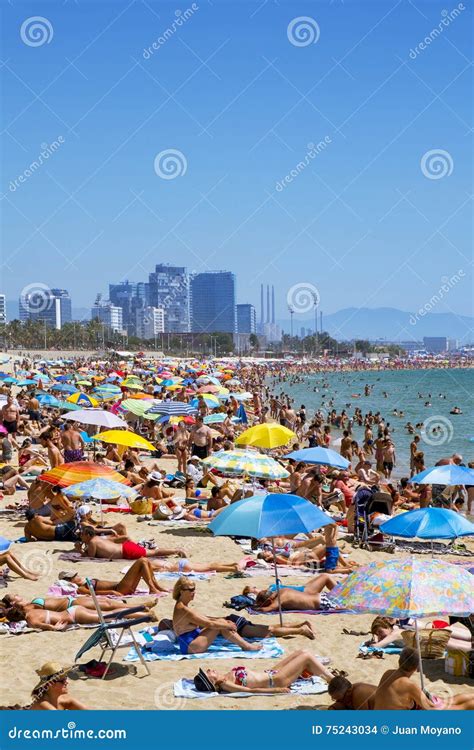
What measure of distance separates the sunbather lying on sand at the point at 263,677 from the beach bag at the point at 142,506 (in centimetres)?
622

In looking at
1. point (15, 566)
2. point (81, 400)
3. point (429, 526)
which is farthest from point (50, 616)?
point (81, 400)

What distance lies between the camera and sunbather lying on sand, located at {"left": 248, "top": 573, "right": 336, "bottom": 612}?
25.4 ft

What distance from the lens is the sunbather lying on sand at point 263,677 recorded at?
5.79 metres

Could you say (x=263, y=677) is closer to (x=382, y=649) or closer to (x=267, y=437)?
(x=382, y=649)

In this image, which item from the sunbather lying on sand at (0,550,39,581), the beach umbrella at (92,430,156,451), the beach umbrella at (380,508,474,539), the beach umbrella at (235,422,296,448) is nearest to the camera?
the beach umbrella at (380,508,474,539)

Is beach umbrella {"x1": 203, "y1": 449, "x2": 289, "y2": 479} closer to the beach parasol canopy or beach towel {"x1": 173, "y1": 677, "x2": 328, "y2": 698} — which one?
the beach parasol canopy

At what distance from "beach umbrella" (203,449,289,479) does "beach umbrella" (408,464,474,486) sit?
1.75m

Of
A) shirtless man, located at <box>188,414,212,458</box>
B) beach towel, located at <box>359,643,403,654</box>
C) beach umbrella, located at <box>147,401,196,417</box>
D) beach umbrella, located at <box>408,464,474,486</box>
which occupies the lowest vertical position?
beach towel, located at <box>359,643,403,654</box>

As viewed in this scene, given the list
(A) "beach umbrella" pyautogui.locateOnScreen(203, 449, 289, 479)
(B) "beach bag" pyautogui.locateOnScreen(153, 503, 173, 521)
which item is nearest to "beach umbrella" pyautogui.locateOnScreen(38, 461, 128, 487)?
(A) "beach umbrella" pyautogui.locateOnScreen(203, 449, 289, 479)

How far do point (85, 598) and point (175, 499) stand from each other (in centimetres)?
543

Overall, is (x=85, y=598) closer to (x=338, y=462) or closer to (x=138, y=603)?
(x=138, y=603)

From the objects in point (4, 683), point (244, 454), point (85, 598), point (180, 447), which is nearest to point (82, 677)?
point (4, 683)

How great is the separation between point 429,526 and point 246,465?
3252mm

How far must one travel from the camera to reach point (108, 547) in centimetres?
939
